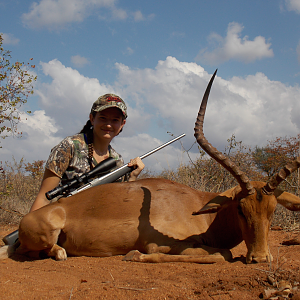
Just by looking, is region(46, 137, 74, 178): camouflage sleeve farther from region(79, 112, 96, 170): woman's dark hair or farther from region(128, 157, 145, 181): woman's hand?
region(128, 157, 145, 181): woman's hand

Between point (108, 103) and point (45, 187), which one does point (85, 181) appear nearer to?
point (45, 187)

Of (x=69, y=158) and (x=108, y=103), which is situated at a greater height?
(x=108, y=103)

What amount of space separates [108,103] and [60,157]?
1.43m

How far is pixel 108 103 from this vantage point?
19.8ft

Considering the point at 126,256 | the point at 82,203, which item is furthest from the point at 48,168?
the point at 126,256

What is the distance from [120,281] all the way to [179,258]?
1025mm

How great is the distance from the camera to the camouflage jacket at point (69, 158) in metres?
5.58

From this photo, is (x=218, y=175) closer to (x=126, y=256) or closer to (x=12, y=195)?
(x=126, y=256)

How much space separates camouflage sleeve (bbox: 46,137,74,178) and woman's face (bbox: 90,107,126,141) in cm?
65

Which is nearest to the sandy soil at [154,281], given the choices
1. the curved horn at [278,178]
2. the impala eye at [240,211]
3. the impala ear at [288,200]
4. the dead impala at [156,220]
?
the dead impala at [156,220]

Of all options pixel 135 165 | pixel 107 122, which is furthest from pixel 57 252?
pixel 107 122

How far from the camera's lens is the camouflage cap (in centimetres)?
603

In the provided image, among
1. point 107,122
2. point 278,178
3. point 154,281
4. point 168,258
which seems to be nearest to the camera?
point 154,281

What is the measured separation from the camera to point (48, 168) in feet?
18.0
